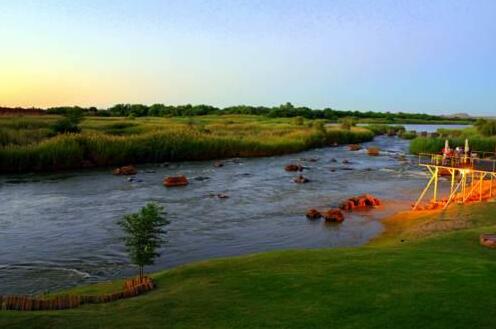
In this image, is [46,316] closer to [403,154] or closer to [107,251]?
[107,251]

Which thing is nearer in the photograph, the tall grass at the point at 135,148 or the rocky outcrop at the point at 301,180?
the rocky outcrop at the point at 301,180

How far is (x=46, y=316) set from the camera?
981 centimetres

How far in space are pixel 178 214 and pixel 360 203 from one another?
11.9 metres

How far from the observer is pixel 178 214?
32.6m

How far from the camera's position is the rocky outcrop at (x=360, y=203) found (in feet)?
114

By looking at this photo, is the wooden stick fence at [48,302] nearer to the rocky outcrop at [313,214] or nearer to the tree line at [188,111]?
the rocky outcrop at [313,214]

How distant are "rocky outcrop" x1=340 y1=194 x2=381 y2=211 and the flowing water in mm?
1048

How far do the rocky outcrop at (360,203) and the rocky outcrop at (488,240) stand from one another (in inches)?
639

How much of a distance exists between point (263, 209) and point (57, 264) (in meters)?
15.3

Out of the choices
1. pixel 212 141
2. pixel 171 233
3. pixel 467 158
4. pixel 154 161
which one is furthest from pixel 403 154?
pixel 171 233

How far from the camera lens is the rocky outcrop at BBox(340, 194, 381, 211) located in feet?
114

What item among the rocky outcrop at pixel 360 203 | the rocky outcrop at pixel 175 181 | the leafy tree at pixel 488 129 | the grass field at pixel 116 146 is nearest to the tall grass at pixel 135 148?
the grass field at pixel 116 146

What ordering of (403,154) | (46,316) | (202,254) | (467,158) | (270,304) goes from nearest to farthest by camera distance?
(46,316) → (270,304) → (202,254) → (467,158) → (403,154)

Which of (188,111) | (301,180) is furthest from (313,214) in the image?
(188,111)
